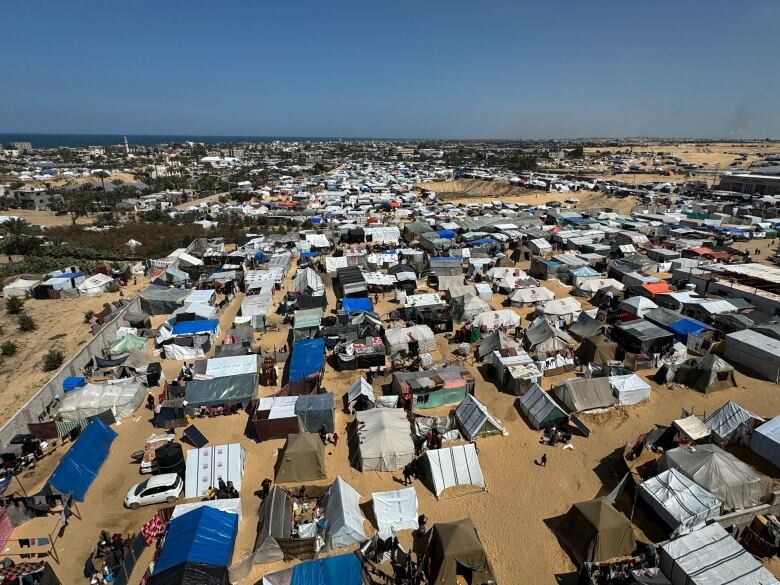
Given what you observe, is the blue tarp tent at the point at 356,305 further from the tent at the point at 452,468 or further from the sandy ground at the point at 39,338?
the sandy ground at the point at 39,338

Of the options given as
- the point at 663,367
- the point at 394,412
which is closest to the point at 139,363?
the point at 394,412

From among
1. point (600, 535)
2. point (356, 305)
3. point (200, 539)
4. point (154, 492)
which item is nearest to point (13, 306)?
point (356, 305)

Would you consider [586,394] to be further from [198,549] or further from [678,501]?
[198,549]

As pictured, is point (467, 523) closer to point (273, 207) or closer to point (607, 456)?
point (607, 456)

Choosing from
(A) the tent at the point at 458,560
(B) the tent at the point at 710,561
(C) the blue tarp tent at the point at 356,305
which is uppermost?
(C) the blue tarp tent at the point at 356,305

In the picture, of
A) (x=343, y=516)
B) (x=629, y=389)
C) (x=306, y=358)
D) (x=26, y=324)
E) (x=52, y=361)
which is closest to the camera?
(x=343, y=516)

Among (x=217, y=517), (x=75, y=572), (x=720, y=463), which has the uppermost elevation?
(x=720, y=463)

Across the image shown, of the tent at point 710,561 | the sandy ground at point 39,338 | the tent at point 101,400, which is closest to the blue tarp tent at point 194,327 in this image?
the tent at point 101,400
